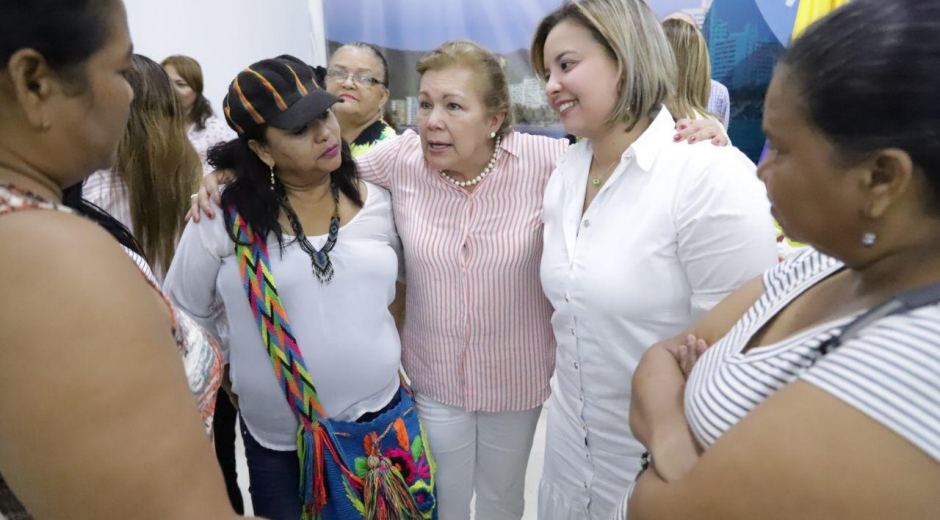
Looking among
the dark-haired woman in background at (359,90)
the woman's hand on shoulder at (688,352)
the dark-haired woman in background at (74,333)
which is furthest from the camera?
the dark-haired woman in background at (359,90)

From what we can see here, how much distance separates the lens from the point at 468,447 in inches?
70.4

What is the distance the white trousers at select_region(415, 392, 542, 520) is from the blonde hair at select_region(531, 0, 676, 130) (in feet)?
3.06

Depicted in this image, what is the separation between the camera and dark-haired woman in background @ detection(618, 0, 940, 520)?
52 cm

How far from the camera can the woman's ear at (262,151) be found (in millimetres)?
1502

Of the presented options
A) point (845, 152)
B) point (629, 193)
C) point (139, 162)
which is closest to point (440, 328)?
point (629, 193)

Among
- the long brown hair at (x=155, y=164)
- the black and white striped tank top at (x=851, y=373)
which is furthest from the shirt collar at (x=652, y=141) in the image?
the long brown hair at (x=155, y=164)

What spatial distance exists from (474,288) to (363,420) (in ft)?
1.50

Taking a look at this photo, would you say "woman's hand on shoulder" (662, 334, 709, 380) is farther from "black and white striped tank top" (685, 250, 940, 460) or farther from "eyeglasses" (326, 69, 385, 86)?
"eyeglasses" (326, 69, 385, 86)

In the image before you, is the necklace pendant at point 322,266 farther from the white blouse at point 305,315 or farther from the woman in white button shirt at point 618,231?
the woman in white button shirt at point 618,231

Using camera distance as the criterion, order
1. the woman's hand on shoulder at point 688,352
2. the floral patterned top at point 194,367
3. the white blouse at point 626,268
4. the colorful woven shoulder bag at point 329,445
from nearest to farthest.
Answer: the floral patterned top at point 194,367 < the woman's hand on shoulder at point 688,352 < the white blouse at point 626,268 < the colorful woven shoulder bag at point 329,445

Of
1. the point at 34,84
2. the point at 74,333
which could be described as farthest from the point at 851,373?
the point at 34,84

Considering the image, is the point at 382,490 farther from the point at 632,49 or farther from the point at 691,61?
the point at 691,61

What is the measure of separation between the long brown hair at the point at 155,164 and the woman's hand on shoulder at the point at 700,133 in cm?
153

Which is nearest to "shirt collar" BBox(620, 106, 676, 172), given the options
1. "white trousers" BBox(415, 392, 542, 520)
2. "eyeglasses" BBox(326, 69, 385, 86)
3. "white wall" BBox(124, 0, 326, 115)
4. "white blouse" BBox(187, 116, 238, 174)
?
"white trousers" BBox(415, 392, 542, 520)
